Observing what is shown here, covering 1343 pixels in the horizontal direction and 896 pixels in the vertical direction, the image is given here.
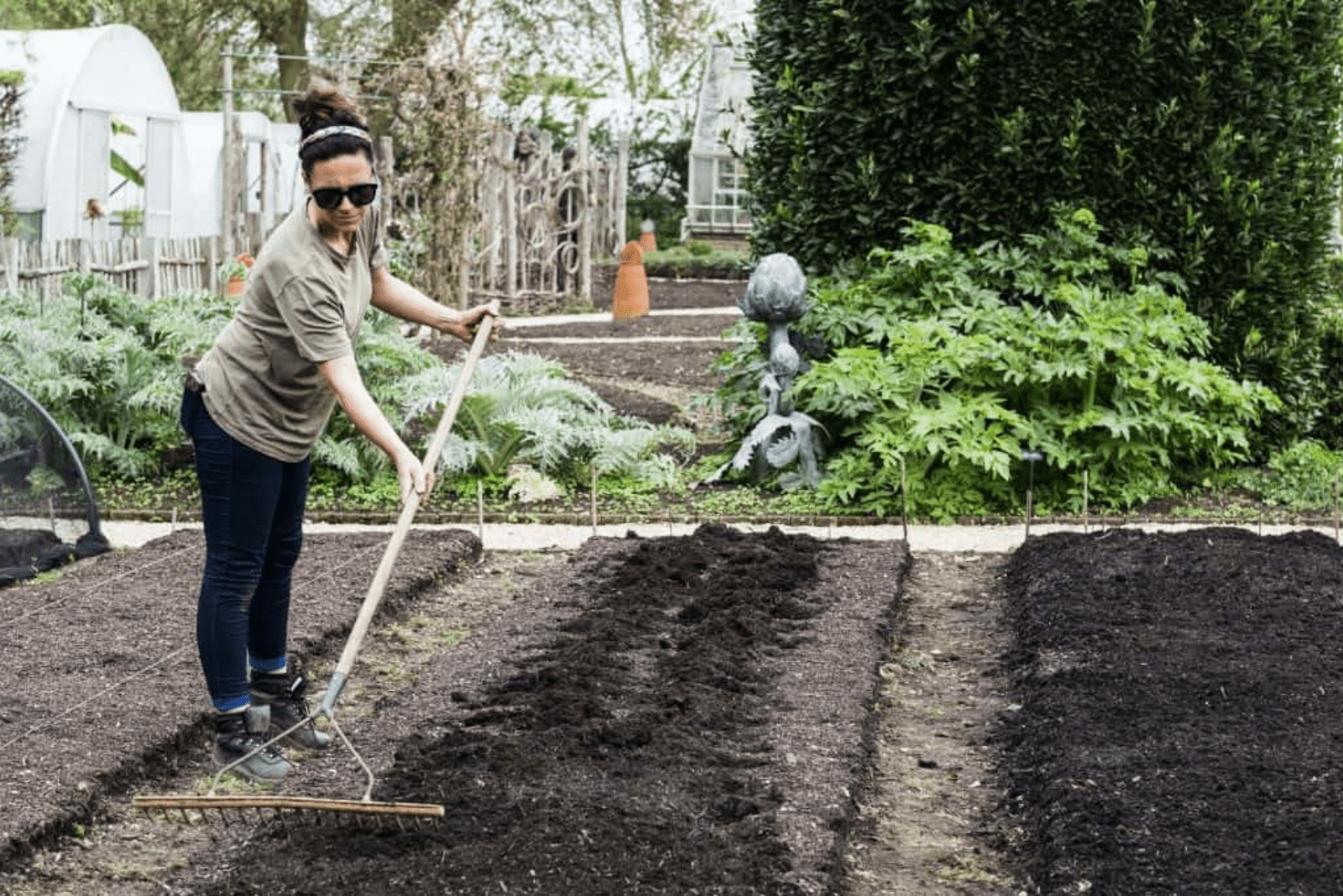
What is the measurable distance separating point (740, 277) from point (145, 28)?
11.0 metres

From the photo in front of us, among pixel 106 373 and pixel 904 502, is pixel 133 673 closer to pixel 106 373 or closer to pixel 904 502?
pixel 904 502

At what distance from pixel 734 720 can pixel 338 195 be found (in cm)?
190

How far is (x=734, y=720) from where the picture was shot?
5305 mm

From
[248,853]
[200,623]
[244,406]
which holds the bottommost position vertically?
[248,853]

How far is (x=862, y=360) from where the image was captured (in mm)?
9141

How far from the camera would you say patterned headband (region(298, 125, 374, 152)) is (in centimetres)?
460

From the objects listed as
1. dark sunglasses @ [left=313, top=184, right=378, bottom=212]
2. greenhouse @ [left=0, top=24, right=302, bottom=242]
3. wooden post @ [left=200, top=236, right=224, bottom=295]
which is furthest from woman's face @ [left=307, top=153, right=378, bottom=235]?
wooden post @ [left=200, top=236, right=224, bottom=295]

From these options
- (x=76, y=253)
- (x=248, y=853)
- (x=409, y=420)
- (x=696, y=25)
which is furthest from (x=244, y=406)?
(x=696, y=25)

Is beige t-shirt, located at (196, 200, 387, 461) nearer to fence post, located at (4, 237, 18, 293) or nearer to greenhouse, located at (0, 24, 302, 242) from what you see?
fence post, located at (4, 237, 18, 293)

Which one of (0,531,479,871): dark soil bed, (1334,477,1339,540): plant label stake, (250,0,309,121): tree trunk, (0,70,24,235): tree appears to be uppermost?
(250,0,309,121): tree trunk

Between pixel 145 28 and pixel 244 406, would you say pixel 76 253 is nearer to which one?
pixel 244 406

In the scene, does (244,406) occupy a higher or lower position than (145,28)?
lower

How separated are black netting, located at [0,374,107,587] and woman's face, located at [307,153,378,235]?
Result: 137 inches

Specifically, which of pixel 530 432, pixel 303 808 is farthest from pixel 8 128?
pixel 303 808
